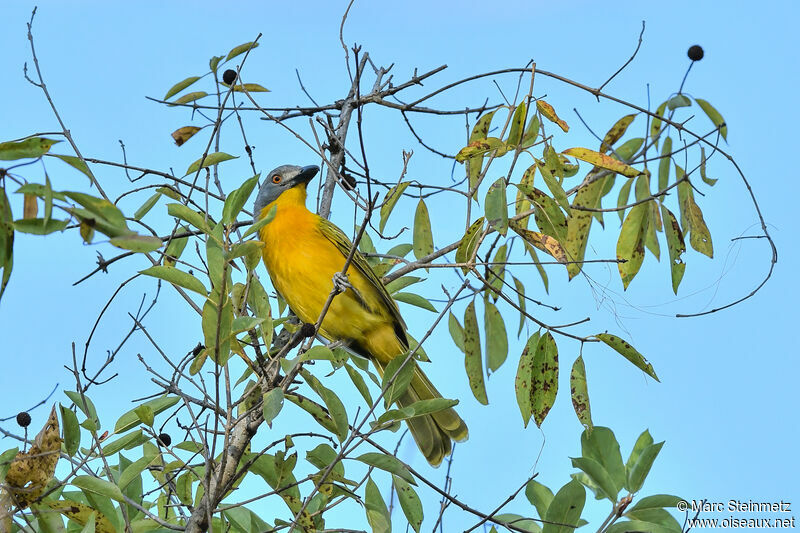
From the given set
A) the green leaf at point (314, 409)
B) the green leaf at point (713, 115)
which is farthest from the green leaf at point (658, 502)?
the green leaf at point (713, 115)

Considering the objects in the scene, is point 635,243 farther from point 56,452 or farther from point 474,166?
point 56,452

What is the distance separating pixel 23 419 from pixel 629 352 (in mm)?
2283

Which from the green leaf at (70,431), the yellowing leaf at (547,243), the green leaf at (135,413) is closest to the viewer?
the yellowing leaf at (547,243)

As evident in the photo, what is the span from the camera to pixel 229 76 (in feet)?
13.4

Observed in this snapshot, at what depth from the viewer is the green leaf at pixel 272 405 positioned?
8.16 feet

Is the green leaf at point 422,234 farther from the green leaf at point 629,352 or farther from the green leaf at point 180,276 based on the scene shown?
the green leaf at point 180,276

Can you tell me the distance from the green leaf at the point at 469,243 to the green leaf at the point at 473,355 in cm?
77

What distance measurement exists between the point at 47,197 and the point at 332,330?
10.1 ft

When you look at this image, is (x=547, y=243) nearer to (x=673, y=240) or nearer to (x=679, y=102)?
(x=673, y=240)

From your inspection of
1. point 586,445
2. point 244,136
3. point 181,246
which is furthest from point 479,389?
point 244,136

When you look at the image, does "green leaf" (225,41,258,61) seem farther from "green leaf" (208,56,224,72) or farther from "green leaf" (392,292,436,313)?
"green leaf" (392,292,436,313)

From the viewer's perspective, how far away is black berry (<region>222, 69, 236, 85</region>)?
4078 mm

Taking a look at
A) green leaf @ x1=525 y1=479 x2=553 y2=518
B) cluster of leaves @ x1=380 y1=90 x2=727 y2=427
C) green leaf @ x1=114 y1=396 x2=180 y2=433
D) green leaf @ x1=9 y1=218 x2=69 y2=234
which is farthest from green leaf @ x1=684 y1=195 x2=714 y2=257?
green leaf @ x1=9 y1=218 x2=69 y2=234

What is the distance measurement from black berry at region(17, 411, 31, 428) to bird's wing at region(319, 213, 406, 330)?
1.53 m
